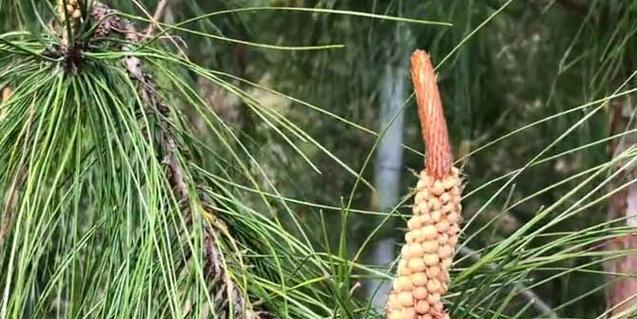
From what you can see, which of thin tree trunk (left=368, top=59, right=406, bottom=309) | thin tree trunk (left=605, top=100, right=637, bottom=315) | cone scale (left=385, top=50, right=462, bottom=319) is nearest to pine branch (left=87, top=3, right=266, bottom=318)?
cone scale (left=385, top=50, right=462, bottom=319)

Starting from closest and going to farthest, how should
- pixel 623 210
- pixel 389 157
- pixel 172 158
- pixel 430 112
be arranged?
pixel 430 112 → pixel 172 158 → pixel 623 210 → pixel 389 157

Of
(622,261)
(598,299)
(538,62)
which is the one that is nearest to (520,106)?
(538,62)

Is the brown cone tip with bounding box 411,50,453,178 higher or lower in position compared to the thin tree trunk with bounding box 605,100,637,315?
higher

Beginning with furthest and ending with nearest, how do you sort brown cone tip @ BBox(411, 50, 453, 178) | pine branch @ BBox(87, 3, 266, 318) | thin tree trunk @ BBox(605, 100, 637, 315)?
thin tree trunk @ BBox(605, 100, 637, 315), pine branch @ BBox(87, 3, 266, 318), brown cone tip @ BBox(411, 50, 453, 178)

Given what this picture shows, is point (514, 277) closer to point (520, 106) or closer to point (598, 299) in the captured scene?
point (598, 299)

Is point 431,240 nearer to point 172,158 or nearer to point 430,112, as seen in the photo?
point 430,112

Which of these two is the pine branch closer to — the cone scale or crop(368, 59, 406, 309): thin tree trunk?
the cone scale

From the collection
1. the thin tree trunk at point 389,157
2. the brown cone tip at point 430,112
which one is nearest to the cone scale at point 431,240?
the brown cone tip at point 430,112

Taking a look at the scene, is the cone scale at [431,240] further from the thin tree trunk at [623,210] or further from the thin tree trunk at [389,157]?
the thin tree trunk at [389,157]

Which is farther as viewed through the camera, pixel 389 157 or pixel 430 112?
pixel 389 157

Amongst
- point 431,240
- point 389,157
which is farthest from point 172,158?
point 389,157
